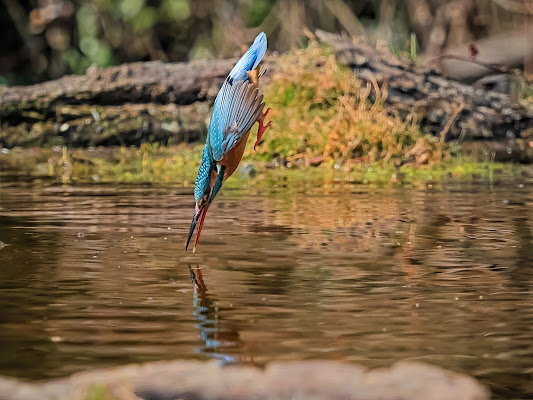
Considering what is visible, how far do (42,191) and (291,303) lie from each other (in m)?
4.10

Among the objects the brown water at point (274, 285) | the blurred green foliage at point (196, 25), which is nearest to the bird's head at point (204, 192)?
the brown water at point (274, 285)

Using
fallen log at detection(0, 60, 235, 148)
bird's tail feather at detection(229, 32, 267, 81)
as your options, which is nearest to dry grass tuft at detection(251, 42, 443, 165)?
fallen log at detection(0, 60, 235, 148)

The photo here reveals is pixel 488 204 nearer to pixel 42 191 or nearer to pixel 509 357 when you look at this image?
pixel 42 191

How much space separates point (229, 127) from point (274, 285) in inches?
48.1

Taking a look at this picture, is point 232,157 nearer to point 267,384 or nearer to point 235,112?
point 235,112

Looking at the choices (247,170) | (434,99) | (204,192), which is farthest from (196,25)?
(204,192)

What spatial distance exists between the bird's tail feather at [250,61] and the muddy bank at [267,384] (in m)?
2.81

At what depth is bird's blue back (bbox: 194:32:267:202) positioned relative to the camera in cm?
446

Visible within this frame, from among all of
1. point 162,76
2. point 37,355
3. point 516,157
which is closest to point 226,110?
point 37,355

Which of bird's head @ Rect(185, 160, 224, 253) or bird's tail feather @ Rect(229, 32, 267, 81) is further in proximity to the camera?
bird's tail feather @ Rect(229, 32, 267, 81)

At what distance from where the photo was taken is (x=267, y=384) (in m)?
2.21

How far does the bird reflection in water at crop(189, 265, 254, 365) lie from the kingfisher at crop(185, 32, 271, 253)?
79 centimetres

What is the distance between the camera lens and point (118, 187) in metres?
7.56

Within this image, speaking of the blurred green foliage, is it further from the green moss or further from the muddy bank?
the green moss
